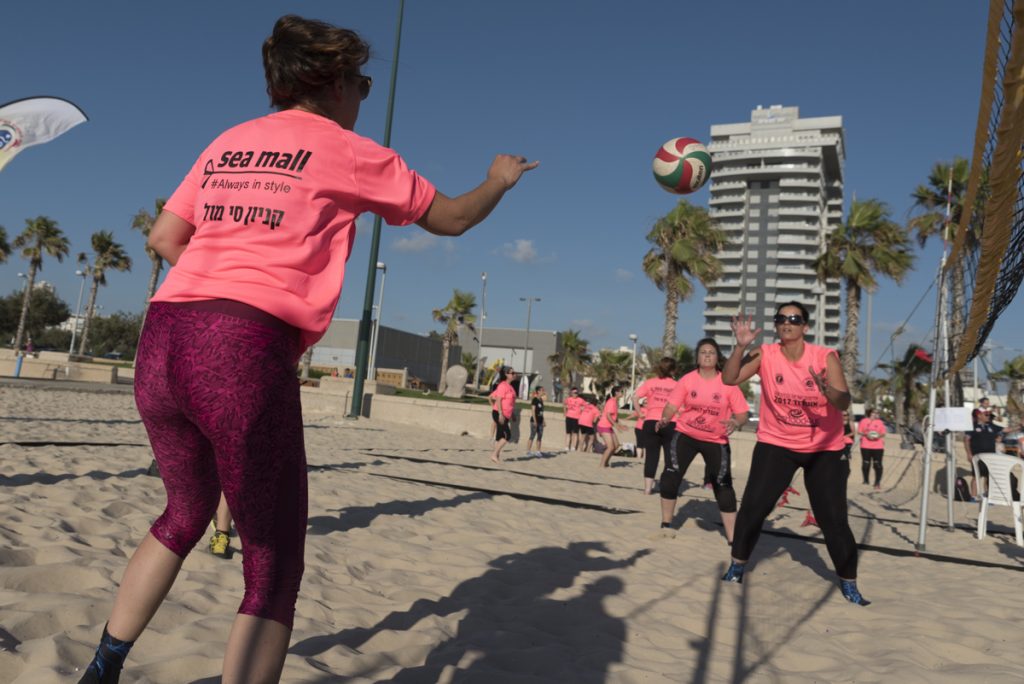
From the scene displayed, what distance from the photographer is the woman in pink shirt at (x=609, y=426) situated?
13359mm

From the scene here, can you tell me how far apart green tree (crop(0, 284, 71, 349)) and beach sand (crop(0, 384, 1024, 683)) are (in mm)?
64561

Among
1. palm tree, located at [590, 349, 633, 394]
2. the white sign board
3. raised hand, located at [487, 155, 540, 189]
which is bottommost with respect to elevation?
the white sign board

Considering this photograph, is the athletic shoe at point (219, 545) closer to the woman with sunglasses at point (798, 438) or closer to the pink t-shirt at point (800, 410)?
the woman with sunglasses at point (798, 438)

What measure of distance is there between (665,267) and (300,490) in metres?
26.6

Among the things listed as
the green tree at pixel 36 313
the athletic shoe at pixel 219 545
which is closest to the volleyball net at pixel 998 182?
the athletic shoe at pixel 219 545

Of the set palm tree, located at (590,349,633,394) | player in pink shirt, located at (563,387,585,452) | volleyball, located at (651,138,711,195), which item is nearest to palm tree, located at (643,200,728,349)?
player in pink shirt, located at (563,387,585,452)

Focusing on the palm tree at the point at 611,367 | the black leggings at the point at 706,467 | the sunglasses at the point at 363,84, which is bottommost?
the black leggings at the point at 706,467

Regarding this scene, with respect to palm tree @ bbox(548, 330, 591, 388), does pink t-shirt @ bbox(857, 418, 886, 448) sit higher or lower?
lower

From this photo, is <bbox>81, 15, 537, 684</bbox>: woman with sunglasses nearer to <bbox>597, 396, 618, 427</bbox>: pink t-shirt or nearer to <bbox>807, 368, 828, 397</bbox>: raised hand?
<bbox>807, 368, 828, 397</bbox>: raised hand

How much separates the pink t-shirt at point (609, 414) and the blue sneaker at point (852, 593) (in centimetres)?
947

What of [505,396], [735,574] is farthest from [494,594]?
[505,396]

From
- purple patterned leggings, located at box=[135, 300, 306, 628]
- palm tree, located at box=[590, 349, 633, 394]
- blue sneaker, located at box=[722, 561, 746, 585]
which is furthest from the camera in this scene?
palm tree, located at box=[590, 349, 633, 394]

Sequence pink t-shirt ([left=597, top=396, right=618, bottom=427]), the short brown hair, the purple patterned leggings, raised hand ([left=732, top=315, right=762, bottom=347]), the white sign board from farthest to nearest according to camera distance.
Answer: pink t-shirt ([left=597, top=396, right=618, bottom=427]), the white sign board, raised hand ([left=732, top=315, right=762, bottom=347]), the short brown hair, the purple patterned leggings

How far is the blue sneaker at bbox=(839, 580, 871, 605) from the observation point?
4.20 meters
